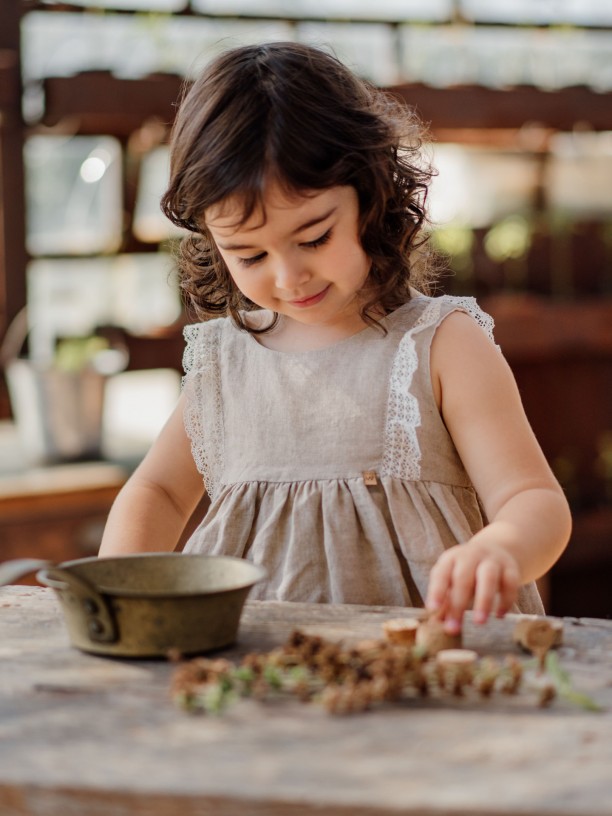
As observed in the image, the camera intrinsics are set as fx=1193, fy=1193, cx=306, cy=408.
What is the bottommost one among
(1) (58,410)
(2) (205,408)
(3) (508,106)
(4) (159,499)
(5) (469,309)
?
(1) (58,410)

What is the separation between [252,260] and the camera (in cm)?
143

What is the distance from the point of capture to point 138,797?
2.39ft

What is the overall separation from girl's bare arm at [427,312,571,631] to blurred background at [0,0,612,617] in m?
2.04

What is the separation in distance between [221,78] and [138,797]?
39.0 inches

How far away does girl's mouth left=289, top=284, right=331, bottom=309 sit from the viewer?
56.8 inches

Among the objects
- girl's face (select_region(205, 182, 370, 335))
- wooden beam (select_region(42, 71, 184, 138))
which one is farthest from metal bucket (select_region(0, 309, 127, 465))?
girl's face (select_region(205, 182, 370, 335))

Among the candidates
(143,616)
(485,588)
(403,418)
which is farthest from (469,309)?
(143,616)

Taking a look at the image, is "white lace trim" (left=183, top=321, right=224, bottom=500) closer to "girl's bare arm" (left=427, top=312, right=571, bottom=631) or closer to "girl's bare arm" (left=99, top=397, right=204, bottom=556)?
"girl's bare arm" (left=99, top=397, right=204, bottom=556)

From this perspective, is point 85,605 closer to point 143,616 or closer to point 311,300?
point 143,616

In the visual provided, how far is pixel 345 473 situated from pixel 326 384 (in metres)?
0.12

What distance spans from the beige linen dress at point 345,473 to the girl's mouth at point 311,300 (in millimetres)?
127

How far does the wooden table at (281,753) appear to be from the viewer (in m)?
0.71

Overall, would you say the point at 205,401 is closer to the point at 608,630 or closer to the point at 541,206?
the point at 608,630

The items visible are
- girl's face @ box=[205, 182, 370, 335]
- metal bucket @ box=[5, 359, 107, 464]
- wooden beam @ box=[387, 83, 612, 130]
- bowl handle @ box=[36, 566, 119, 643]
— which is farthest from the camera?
wooden beam @ box=[387, 83, 612, 130]
